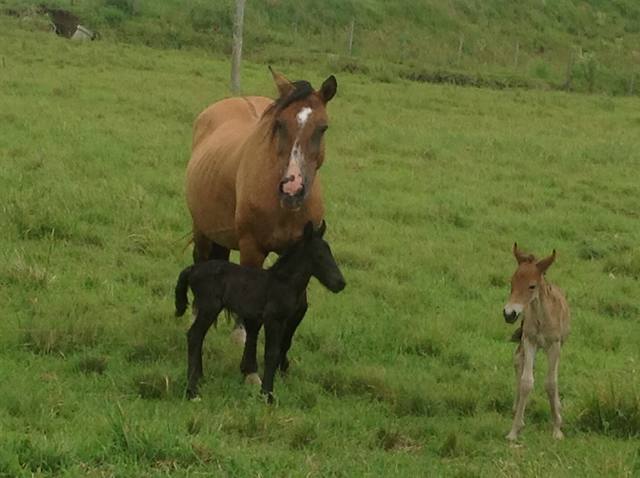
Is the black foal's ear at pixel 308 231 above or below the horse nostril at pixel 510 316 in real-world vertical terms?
above

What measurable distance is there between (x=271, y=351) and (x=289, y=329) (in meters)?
0.63

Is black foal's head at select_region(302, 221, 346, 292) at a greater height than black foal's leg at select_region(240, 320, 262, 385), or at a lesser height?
greater

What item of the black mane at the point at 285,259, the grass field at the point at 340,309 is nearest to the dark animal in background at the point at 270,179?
the black mane at the point at 285,259

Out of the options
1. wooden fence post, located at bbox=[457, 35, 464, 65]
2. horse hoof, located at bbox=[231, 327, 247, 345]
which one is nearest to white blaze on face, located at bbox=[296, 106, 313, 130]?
horse hoof, located at bbox=[231, 327, 247, 345]

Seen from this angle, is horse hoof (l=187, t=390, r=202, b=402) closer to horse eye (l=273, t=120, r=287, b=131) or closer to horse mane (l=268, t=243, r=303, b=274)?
horse mane (l=268, t=243, r=303, b=274)

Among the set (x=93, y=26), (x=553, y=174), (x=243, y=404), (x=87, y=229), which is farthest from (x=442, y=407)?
(x=93, y=26)

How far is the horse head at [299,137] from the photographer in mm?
6898

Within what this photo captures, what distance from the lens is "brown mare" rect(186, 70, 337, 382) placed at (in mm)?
7055

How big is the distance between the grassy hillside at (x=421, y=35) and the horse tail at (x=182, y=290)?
22879mm

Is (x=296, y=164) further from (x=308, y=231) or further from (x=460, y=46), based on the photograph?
(x=460, y=46)

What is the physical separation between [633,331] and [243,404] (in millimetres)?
4643

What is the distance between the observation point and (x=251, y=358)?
722cm

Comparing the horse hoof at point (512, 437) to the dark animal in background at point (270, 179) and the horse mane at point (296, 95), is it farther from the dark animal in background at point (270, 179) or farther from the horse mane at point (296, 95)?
the horse mane at point (296, 95)

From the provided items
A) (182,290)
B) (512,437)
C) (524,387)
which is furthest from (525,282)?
(182,290)
